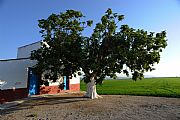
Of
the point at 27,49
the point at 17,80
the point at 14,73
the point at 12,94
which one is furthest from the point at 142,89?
the point at 12,94

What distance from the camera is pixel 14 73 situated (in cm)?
1995

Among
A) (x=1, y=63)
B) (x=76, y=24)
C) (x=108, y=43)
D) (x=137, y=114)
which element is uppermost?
(x=76, y=24)

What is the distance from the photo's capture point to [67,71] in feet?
63.4

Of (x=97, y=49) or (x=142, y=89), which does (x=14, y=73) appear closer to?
(x=97, y=49)

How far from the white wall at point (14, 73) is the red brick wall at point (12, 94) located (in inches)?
12.6

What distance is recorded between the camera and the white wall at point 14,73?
758 inches

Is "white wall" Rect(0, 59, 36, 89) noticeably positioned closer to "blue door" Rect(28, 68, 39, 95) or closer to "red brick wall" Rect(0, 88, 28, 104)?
"red brick wall" Rect(0, 88, 28, 104)

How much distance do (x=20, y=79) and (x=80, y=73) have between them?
4929 mm

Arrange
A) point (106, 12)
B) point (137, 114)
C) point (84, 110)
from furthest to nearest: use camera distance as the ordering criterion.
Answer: point (106, 12) < point (84, 110) < point (137, 114)

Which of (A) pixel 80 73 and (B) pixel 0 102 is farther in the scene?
(A) pixel 80 73

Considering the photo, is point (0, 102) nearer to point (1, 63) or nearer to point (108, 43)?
point (1, 63)

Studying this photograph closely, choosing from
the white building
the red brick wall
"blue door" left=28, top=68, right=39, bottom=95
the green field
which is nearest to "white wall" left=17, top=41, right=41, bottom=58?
the white building

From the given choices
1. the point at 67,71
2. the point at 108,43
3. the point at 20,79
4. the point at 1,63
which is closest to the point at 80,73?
the point at 67,71

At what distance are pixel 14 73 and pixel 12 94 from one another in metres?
1.70
